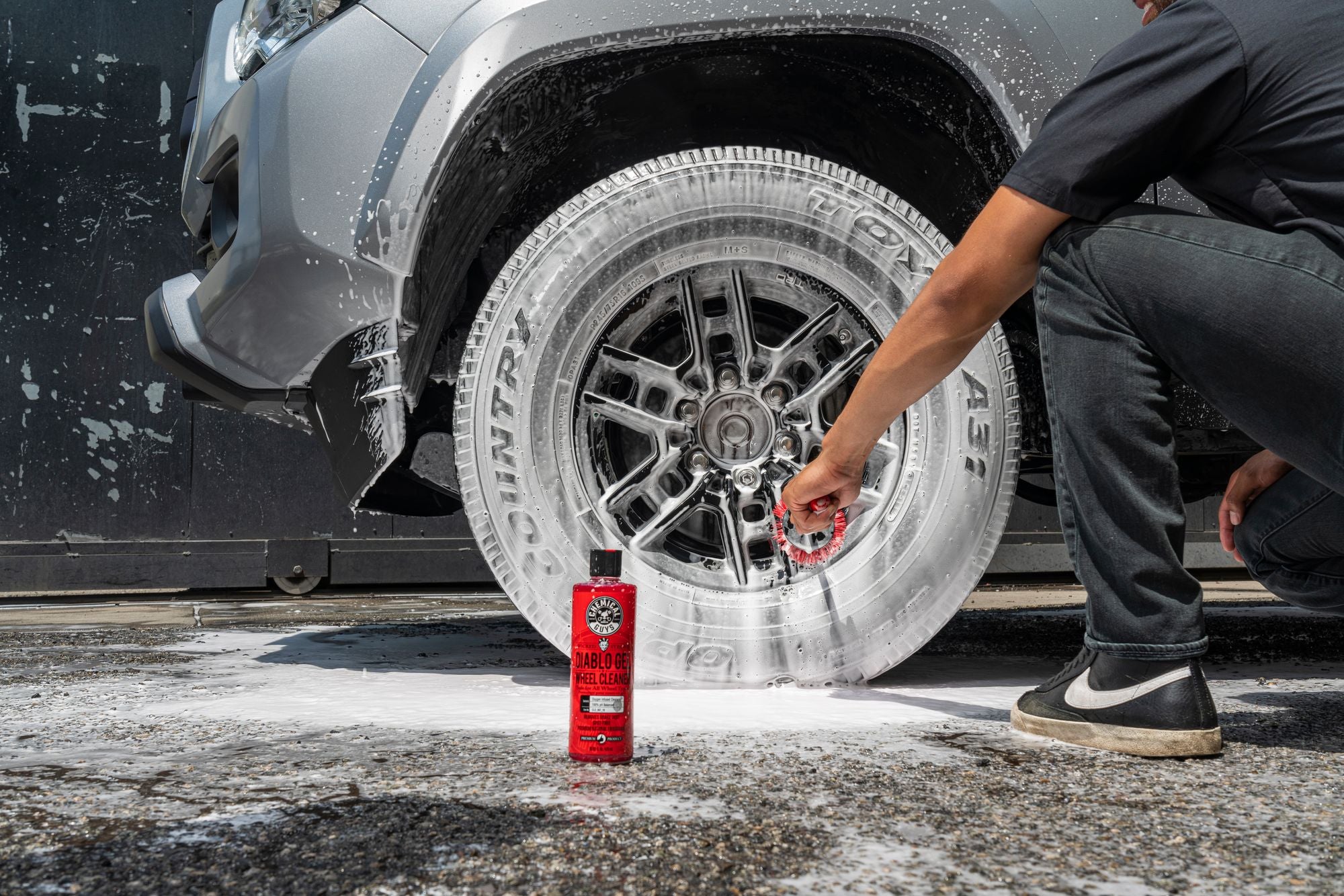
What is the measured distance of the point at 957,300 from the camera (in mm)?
1231

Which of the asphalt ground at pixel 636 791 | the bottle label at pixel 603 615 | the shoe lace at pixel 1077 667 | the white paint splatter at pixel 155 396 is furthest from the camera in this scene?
the white paint splatter at pixel 155 396

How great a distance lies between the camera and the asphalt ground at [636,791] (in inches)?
32.5

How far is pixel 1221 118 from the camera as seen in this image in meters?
1.13

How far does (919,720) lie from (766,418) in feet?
1.77

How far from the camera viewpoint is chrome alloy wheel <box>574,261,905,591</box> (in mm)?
1700

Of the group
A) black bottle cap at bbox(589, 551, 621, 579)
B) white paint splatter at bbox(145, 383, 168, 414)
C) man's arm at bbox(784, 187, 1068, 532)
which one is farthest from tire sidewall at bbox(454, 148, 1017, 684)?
white paint splatter at bbox(145, 383, 168, 414)

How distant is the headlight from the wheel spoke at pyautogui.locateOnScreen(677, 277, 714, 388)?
2.37ft

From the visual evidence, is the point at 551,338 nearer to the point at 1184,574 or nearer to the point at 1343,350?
the point at 1184,574

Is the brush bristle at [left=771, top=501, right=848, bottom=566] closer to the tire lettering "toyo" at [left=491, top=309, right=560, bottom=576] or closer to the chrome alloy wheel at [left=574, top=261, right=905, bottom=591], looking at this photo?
the chrome alloy wheel at [left=574, top=261, right=905, bottom=591]

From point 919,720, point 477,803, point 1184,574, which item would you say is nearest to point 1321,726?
point 1184,574

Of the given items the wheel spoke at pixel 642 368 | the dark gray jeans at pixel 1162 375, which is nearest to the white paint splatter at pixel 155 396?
the wheel spoke at pixel 642 368

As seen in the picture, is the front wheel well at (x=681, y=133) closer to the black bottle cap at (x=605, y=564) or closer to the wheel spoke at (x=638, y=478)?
the wheel spoke at (x=638, y=478)

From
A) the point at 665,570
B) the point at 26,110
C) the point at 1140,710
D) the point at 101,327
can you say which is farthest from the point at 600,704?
the point at 26,110

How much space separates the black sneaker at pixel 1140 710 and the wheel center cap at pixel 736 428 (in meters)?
0.62
